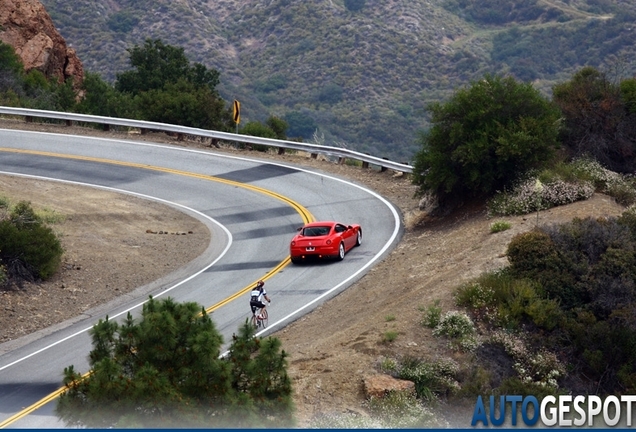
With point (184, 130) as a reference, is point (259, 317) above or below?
below

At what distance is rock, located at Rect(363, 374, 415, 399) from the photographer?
17.1 metres

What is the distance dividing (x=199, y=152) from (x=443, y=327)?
26.0 m

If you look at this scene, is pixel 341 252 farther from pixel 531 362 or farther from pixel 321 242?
pixel 531 362

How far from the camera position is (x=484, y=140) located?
31219 millimetres

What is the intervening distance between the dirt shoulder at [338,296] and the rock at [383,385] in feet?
0.60

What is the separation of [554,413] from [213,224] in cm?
1995

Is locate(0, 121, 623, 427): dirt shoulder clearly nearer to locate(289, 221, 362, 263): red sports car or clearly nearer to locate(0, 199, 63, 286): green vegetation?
locate(0, 199, 63, 286): green vegetation

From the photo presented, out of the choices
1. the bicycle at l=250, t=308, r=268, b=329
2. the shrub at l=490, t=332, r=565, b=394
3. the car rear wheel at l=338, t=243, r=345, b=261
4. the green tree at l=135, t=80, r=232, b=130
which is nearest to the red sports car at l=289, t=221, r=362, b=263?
the car rear wheel at l=338, t=243, r=345, b=261

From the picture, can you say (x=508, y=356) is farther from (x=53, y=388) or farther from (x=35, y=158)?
(x=35, y=158)

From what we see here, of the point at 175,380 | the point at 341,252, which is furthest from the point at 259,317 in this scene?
the point at 175,380

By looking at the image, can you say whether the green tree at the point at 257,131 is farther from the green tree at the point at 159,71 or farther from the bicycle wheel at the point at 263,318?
the bicycle wheel at the point at 263,318

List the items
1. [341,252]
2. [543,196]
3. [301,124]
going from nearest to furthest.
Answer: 1. [543,196]
2. [341,252]
3. [301,124]

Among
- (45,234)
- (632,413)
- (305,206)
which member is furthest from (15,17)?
(632,413)

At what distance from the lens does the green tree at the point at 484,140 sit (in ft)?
101
